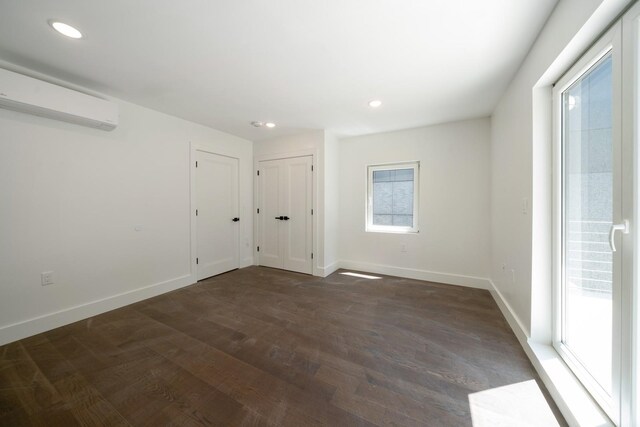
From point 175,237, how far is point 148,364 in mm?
1864

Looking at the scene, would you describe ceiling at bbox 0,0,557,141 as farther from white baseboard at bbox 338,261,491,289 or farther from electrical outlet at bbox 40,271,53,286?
white baseboard at bbox 338,261,491,289

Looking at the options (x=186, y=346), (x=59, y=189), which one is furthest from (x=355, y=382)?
(x=59, y=189)

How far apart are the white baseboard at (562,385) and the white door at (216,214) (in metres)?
3.93

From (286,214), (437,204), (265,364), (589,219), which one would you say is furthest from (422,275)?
(265,364)

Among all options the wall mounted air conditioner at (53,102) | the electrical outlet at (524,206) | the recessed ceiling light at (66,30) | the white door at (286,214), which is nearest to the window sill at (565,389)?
the electrical outlet at (524,206)

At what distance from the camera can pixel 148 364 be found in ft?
5.56

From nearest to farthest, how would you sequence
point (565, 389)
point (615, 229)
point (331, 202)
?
point (615, 229) → point (565, 389) → point (331, 202)

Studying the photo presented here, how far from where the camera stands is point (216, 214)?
3.76 m

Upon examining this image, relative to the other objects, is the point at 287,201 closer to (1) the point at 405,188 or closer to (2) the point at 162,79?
(1) the point at 405,188

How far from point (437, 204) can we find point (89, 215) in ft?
14.5

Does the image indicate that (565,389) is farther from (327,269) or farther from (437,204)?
(327,269)

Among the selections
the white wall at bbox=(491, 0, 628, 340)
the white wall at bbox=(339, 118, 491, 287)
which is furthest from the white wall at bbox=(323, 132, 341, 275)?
the white wall at bbox=(491, 0, 628, 340)

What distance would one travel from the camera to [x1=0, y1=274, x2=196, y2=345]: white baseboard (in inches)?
77.7

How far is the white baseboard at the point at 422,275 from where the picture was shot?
318 cm
